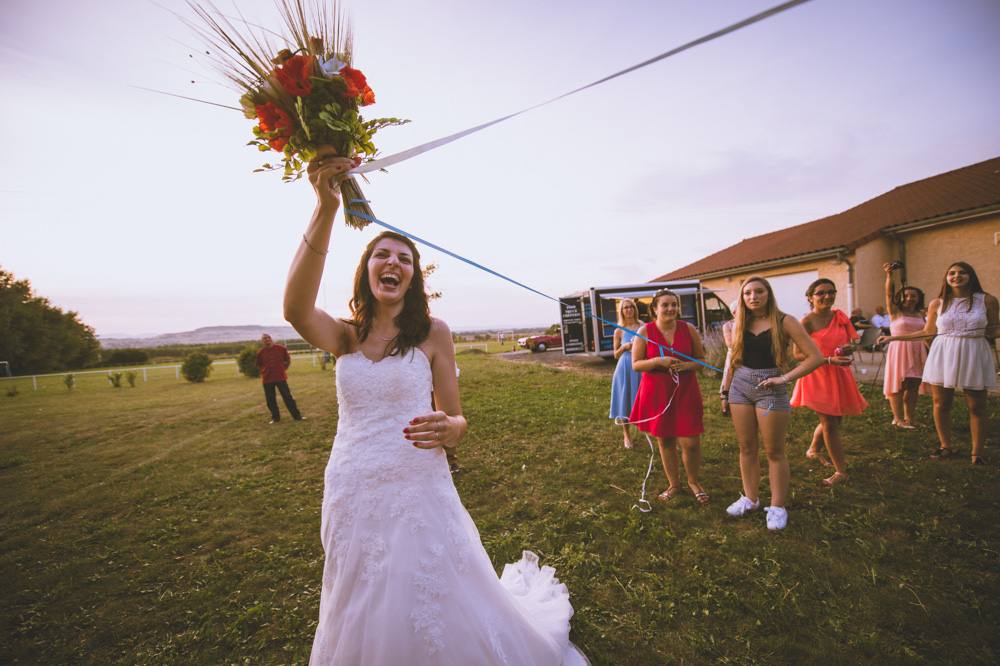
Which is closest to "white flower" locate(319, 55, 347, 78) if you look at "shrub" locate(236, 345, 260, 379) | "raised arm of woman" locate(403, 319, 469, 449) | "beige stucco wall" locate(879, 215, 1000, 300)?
"raised arm of woman" locate(403, 319, 469, 449)

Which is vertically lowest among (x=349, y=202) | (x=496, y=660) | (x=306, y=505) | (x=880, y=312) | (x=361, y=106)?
(x=306, y=505)

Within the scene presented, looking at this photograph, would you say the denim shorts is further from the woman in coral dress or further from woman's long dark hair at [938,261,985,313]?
woman's long dark hair at [938,261,985,313]

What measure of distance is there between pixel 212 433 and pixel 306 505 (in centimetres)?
627

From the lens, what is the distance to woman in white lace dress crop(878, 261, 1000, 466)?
436 cm

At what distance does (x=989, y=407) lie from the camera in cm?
642

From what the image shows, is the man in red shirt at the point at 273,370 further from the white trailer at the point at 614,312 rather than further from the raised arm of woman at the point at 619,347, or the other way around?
the white trailer at the point at 614,312

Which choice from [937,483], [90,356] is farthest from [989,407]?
[90,356]

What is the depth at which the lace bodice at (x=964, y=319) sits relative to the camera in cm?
448

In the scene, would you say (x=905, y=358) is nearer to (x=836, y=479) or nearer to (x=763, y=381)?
(x=836, y=479)

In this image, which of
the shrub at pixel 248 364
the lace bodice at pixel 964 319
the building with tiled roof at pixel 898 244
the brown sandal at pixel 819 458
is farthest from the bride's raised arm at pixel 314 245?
the shrub at pixel 248 364

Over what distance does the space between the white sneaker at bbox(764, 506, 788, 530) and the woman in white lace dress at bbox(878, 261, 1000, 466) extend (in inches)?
115

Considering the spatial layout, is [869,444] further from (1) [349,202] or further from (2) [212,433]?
(2) [212,433]

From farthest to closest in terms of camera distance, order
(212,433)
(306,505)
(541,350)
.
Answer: (541,350) → (212,433) → (306,505)

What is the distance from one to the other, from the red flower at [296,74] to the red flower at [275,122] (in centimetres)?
10
